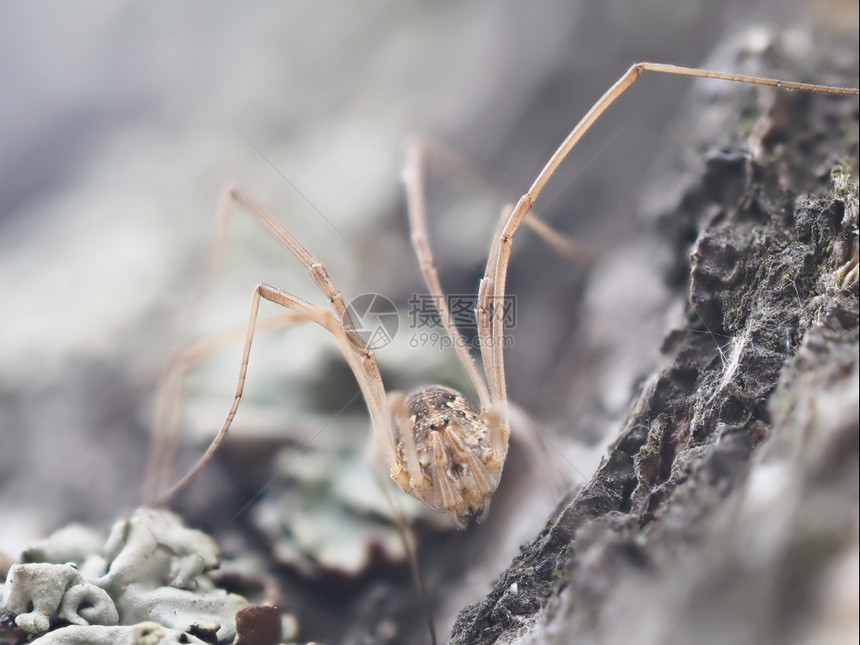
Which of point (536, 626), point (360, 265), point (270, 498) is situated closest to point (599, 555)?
point (536, 626)

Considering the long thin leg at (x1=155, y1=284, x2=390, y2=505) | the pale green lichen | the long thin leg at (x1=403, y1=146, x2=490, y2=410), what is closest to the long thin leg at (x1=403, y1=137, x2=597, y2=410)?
the long thin leg at (x1=403, y1=146, x2=490, y2=410)

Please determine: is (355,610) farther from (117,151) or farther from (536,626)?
(117,151)

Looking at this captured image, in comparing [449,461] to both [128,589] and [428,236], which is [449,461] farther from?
[428,236]

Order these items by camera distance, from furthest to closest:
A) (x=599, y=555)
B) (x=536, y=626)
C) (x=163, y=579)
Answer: (x=163, y=579), (x=536, y=626), (x=599, y=555)

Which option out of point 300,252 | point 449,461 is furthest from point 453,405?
point 300,252

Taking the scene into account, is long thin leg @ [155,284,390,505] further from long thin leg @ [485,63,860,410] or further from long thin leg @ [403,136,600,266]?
long thin leg @ [403,136,600,266]

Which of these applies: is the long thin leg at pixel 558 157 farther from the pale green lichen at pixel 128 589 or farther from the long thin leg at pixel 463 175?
the pale green lichen at pixel 128 589

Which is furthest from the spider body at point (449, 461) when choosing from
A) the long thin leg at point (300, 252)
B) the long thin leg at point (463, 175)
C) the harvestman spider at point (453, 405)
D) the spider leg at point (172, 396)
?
the long thin leg at point (463, 175)
